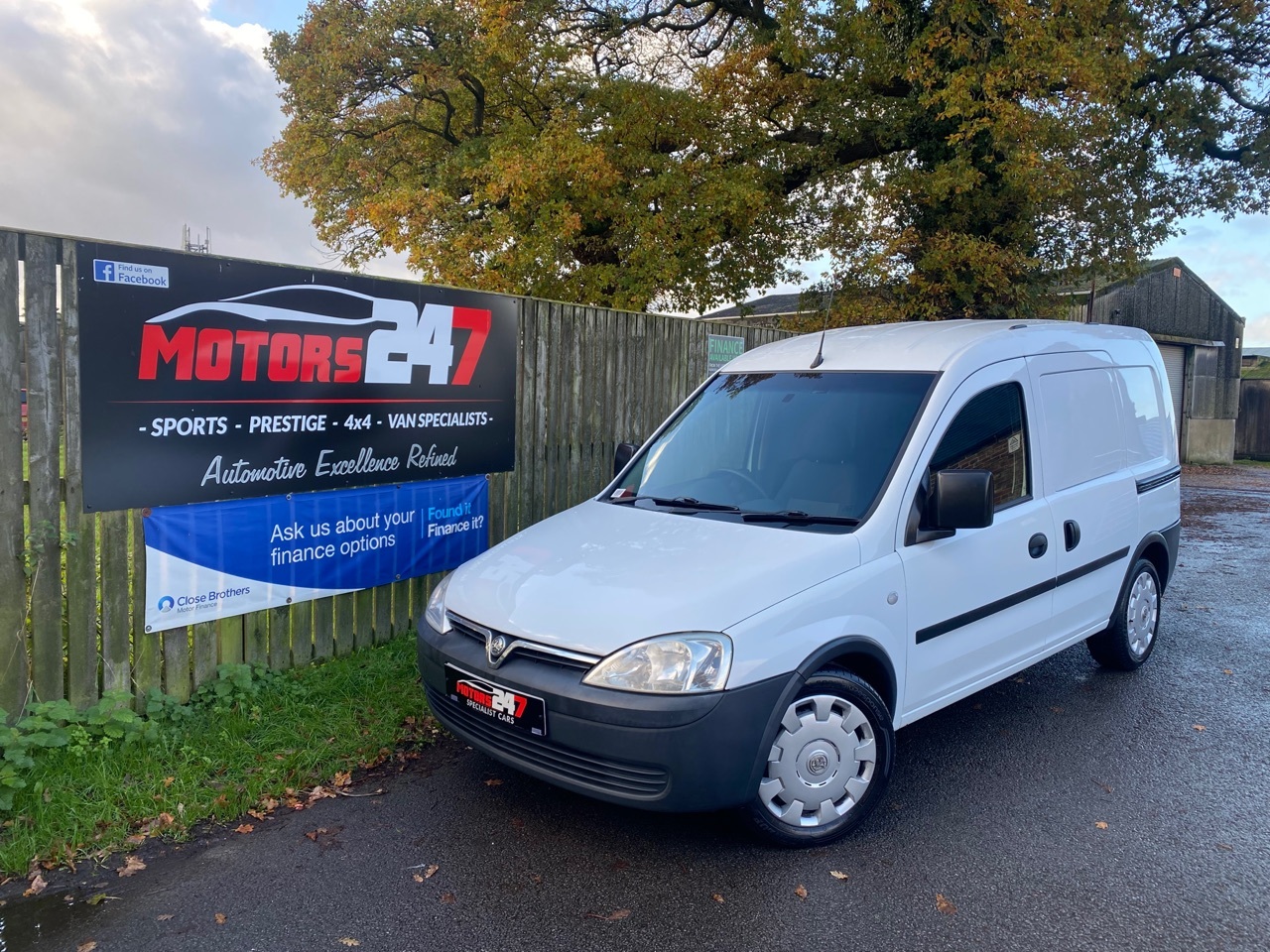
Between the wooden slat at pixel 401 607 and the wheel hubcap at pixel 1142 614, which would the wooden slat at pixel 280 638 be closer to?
the wooden slat at pixel 401 607

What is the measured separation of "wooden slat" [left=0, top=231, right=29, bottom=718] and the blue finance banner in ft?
1.86

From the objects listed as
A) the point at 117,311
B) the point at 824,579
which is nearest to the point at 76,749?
the point at 117,311

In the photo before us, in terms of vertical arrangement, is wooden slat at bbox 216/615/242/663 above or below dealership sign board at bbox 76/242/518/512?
below

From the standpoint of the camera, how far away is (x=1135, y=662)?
5723mm

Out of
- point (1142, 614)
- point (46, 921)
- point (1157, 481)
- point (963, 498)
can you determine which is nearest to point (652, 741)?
point (963, 498)

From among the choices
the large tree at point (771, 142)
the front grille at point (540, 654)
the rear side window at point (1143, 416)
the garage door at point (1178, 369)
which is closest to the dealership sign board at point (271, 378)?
the front grille at point (540, 654)

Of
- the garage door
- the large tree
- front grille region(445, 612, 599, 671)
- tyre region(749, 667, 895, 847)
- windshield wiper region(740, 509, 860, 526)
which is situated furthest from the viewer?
the garage door

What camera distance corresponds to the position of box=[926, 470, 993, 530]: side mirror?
3.63 meters

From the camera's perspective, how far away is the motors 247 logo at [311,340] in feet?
15.0

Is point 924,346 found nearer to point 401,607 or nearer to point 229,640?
point 401,607

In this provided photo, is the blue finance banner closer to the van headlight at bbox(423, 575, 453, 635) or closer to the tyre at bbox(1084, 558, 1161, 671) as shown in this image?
the van headlight at bbox(423, 575, 453, 635)

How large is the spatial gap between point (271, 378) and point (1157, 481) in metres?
5.62

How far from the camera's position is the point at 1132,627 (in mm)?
5648

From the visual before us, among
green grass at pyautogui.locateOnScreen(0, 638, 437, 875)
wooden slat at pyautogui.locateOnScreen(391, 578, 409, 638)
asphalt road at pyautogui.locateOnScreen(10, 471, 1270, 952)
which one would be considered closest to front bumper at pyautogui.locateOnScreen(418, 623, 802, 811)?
asphalt road at pyautogui.locateOnScreen(10, 471, 1270, 952)
